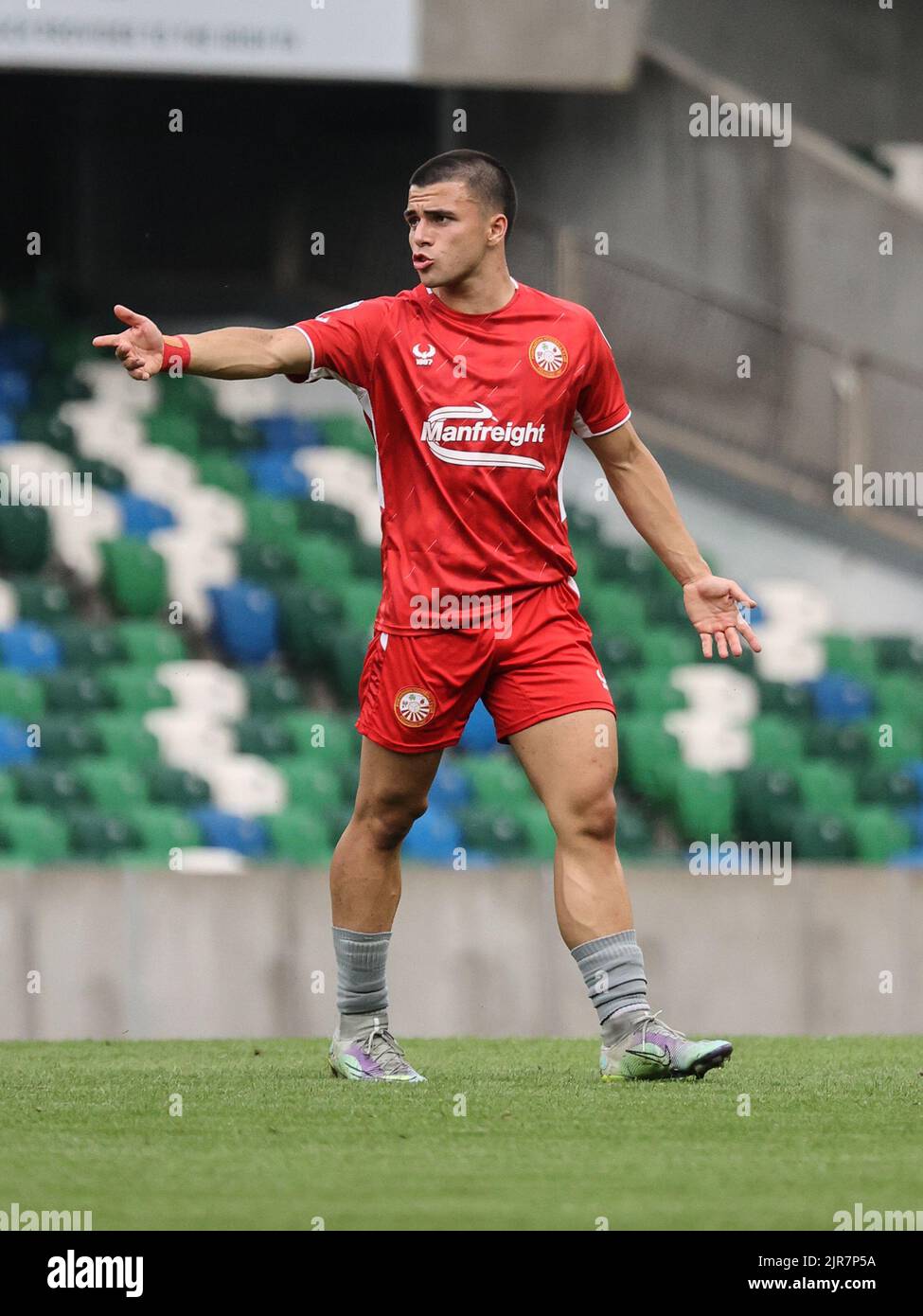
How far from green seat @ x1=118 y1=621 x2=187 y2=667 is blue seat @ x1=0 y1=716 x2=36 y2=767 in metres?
1.00

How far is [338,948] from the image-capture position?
5.32 metres

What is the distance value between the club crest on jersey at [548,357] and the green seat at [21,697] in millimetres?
5836

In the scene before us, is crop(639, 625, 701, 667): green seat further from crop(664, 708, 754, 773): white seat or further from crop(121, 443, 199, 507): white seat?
crop(121, 443, 199, 507): white seat

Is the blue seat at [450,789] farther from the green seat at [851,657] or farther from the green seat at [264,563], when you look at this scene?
the green seat at [851,657]

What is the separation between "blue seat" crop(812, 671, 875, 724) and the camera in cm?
1271

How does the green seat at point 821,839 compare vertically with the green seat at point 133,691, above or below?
below

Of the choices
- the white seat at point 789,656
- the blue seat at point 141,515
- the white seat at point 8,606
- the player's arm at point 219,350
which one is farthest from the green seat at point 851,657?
the player's arm at point 219,350

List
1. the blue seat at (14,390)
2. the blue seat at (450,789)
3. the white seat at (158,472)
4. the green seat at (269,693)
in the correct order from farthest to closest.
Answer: the blue seat at (14,390) → the white seat at (158,472) → the green seat at (269,693) → the blue seat at (450,789)

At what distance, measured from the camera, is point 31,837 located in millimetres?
9680

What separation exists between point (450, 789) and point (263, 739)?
861mm

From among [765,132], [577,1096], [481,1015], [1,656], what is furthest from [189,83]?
[577,1096]

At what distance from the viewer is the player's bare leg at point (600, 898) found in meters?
5.00

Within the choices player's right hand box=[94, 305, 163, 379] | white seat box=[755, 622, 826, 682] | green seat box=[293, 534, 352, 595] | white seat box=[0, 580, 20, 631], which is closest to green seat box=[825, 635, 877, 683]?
white seat box=[755, 622, 826, 682]
